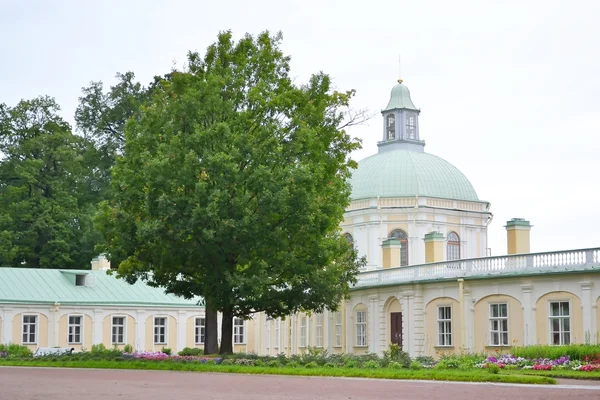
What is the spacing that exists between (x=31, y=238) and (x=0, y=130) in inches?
333

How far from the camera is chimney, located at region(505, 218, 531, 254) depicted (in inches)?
1671

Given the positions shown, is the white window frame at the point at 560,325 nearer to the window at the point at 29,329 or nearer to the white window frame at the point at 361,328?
the white window frame at the point at 361,328

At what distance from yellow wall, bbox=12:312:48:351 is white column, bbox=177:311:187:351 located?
8029mm

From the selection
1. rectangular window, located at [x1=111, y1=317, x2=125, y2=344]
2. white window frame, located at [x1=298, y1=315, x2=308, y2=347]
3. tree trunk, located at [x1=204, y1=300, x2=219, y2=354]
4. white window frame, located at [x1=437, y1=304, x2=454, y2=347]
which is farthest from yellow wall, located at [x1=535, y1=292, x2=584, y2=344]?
rectangular window, located at [x1=111, y1=317, x2=125, y2=344]

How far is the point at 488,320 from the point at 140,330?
973 inches

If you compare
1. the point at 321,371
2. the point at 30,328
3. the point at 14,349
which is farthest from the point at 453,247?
the point at 321,371

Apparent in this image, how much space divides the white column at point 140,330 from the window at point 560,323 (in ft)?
89.7

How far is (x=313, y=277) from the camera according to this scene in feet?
121

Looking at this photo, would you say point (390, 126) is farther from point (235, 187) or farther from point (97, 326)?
point (235, 187)

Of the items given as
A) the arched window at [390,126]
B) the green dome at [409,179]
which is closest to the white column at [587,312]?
the green dome at [409,179]

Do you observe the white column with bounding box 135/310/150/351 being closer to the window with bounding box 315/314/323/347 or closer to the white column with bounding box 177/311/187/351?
the white column with bounding box 177/311/187/351

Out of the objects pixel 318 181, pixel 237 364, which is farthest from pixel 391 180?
pixel 237 364

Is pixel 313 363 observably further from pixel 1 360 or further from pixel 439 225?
pixel 439 225

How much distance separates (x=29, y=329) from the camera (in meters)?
52.6
